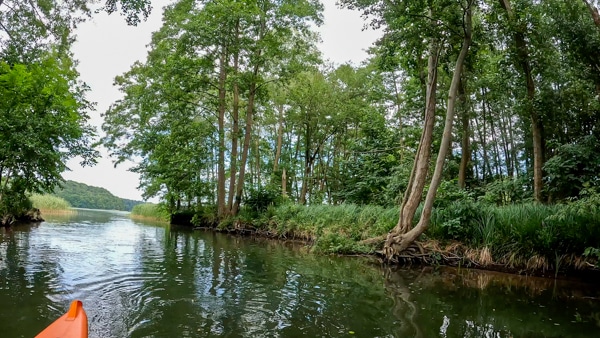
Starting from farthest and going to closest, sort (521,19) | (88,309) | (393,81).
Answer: (393,81)
(521,19)
(88,309)

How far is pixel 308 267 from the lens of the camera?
812 cm

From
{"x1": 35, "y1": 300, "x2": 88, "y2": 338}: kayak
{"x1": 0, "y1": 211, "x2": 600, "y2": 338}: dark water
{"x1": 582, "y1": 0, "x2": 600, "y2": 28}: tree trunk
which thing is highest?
{"x1": 582, "y1": 0, "x2": 600, "y2": 28}: tree trunk

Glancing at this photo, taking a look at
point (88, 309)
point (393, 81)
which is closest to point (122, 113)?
point (393, 81)

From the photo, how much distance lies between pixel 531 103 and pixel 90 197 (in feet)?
276

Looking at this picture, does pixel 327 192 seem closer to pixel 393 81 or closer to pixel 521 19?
pixel 393 81

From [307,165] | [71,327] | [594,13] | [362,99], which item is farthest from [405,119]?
[71,327]

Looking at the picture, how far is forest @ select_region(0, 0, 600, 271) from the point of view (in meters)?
8.87

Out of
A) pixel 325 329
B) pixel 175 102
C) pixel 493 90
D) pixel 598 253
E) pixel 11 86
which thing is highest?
pixel 175 102

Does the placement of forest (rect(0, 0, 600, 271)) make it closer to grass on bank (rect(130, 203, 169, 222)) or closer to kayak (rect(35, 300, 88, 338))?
kayak (rect(35, 300, 88, 338))

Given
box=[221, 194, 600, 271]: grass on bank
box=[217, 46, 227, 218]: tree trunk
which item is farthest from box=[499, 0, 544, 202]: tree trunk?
box=[217, 46, 227, 218]: tree trunk

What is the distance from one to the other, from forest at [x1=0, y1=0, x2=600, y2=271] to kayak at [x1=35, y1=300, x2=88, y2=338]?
5.31m

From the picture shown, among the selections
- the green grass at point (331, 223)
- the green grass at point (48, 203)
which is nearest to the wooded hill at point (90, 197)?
the green grass at point (48, 203)

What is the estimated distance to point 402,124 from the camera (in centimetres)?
1784

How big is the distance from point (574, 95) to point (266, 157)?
66.5ft
